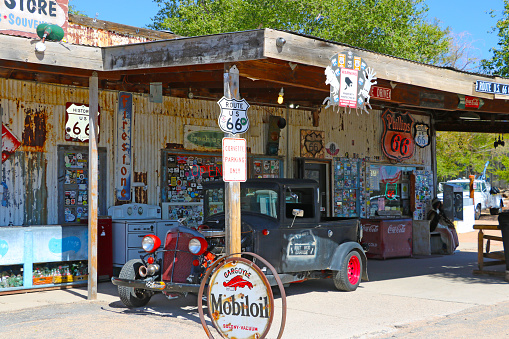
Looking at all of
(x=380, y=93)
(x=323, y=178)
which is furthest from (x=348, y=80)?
(x=323, y=178)

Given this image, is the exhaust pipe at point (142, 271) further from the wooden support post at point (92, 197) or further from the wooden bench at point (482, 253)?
the wooden bench at point (482, 253)

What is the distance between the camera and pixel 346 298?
8.87m

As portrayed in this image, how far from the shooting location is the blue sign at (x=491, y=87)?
10289 mm

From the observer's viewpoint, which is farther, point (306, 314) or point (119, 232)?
point (119, 232)

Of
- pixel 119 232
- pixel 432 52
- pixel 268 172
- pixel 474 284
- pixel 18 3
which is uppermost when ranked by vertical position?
pixel 432 52

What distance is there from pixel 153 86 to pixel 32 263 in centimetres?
400

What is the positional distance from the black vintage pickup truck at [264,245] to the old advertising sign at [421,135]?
816 cm

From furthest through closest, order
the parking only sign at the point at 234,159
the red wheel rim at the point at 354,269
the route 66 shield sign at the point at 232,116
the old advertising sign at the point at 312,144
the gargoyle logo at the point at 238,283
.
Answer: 1. the old advertising sign at the point at 312,144
2. the red wheel rim at the point at 354,269
3. the route 66 shield sign at the point at 232,116
4. the parking only sign at the point at 234,159
5. the gargoyle logo at the point at 238,283

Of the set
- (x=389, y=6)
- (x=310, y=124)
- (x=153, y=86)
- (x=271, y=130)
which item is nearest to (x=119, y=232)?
(x=153, y=86)

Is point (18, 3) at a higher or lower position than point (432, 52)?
lower

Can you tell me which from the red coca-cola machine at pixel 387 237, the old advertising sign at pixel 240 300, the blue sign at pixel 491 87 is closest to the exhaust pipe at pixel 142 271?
the old advertising sign at pixel 240 300

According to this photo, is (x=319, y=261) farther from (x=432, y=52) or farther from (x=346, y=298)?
(x=432, y=52)

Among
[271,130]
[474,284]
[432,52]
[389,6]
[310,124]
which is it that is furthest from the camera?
[432,52]

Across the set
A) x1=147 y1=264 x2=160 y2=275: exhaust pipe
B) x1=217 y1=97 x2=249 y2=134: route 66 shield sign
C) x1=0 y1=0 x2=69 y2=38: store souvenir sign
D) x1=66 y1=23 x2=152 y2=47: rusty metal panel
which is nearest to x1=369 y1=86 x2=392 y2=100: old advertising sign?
x1=217 y1=97 x2=249 y2=134: route 66 shield sign
